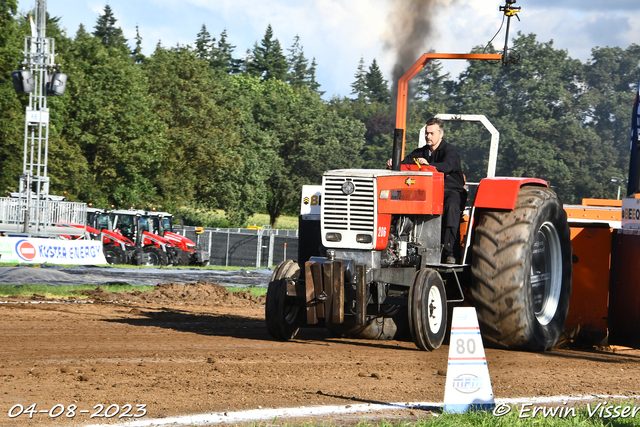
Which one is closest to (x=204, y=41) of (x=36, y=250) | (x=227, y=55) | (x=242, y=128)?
(x=227, y=55)

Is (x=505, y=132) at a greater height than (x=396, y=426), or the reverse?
(x=505, y=132)

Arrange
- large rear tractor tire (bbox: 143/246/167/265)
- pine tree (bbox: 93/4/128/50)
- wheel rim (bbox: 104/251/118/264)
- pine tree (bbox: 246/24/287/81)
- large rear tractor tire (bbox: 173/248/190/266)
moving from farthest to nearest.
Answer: pine tree (bbox: 246/24/287/81)
pine tree (bbox: 93/4/128/50)
large rear tractor tire (bbox: 173/248/190/266)
large rear tractor tire (bbox: 143/246/167/265)
wheel rim (bbox: 104/251/118/264)

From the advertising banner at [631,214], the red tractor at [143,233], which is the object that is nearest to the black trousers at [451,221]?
the advertising banner at [631,214]

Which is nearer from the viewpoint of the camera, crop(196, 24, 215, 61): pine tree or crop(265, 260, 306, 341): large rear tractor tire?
crop(265, 260, 306, 341): large rear tractor tire

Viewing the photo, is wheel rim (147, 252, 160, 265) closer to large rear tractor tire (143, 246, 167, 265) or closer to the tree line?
large rear tractor tire (143, 246, 167, 265)

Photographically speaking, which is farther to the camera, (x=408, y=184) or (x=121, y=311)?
(x=121, y=311)

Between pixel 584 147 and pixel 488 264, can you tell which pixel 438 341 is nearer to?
pixel 488 264

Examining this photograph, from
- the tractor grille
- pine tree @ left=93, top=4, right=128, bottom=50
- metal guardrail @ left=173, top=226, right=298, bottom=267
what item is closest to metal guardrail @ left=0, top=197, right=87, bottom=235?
metal guardrail @ left=173, top=226, right=298, bottom=267

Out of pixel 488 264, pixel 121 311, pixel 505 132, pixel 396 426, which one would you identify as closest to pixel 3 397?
Answer: pixel 396 426

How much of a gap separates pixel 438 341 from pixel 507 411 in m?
2.72

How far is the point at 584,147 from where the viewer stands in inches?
2766

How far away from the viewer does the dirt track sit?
5.31 meters

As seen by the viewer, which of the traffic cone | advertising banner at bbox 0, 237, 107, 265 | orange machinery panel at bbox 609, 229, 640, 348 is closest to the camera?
the traffic cone

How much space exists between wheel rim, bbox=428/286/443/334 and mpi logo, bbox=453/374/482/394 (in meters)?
2.53
